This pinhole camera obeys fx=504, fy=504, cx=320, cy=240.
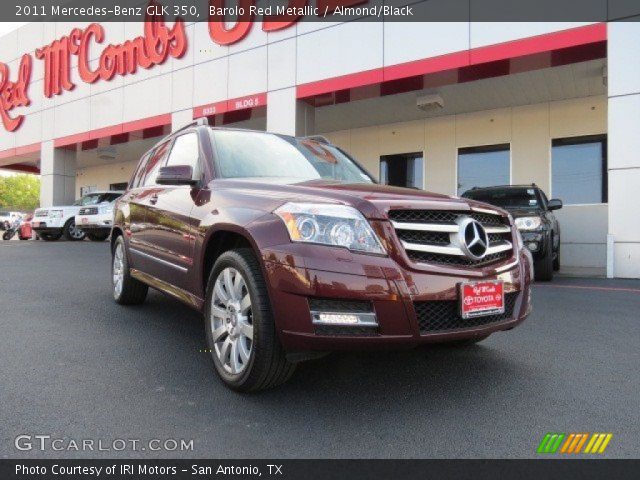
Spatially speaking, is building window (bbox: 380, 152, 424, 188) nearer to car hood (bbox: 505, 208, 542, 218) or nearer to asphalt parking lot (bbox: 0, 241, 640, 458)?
car hood (bbox: 505, 208, 542, 218)

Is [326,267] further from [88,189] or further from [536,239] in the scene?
[88,189]

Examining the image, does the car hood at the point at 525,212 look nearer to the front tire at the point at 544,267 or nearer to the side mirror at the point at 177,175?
the front tire at the point at 544,267

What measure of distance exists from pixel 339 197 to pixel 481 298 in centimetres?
94

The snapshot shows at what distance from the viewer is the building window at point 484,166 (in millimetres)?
13766

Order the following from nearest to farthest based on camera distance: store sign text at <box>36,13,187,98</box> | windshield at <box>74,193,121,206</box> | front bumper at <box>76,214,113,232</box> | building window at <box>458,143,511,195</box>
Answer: building window at <box>458,143,511,195</box>
front bumper at <box>76,214,113,232</box>
store sign text at <box>36,13,187,98</box>
windshield at <box>74,193,121,206</box>

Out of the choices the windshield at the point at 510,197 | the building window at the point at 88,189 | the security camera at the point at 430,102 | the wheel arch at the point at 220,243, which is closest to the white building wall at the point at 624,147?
the windshield at the point at 510,197

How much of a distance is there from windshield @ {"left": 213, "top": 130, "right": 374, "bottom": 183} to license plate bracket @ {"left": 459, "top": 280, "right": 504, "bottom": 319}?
1.27 meters

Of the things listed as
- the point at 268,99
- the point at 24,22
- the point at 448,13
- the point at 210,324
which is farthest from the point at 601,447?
the point at 24,22

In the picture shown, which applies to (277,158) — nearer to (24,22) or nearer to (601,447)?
(601,447)

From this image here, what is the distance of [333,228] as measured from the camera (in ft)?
8.39

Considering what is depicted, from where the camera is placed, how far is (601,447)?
2314 mm

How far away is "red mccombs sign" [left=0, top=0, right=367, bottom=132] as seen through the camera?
1395 cm

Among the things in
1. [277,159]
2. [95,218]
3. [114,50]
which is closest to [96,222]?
[95,218]

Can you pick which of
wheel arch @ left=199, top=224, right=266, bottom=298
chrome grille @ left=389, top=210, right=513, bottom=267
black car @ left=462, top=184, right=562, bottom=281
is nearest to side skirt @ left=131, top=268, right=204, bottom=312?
wheel arch @ left=199, top=224, right=266, bottom=298
